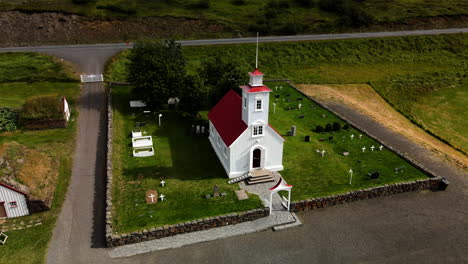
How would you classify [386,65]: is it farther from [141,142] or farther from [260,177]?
[141,142]

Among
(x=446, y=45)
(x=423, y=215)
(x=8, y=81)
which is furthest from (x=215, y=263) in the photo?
(x=446, y=45)

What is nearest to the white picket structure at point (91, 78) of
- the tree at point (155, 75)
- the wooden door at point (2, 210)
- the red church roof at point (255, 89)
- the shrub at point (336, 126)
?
the tree at point (155, 75)

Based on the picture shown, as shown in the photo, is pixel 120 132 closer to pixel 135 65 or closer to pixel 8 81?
pixel 135 65

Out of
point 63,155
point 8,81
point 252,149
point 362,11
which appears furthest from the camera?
point 362,11

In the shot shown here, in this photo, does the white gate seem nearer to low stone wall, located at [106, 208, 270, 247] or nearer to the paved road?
the paved road

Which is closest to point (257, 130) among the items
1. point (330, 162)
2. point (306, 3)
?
point (330, 162)

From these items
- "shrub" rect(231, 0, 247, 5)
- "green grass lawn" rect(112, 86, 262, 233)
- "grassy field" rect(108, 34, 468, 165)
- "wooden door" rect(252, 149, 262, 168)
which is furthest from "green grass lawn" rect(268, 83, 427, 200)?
"shrub" rect(231, 0, 247, 5)

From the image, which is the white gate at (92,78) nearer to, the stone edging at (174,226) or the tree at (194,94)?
the tree at (194,94)
